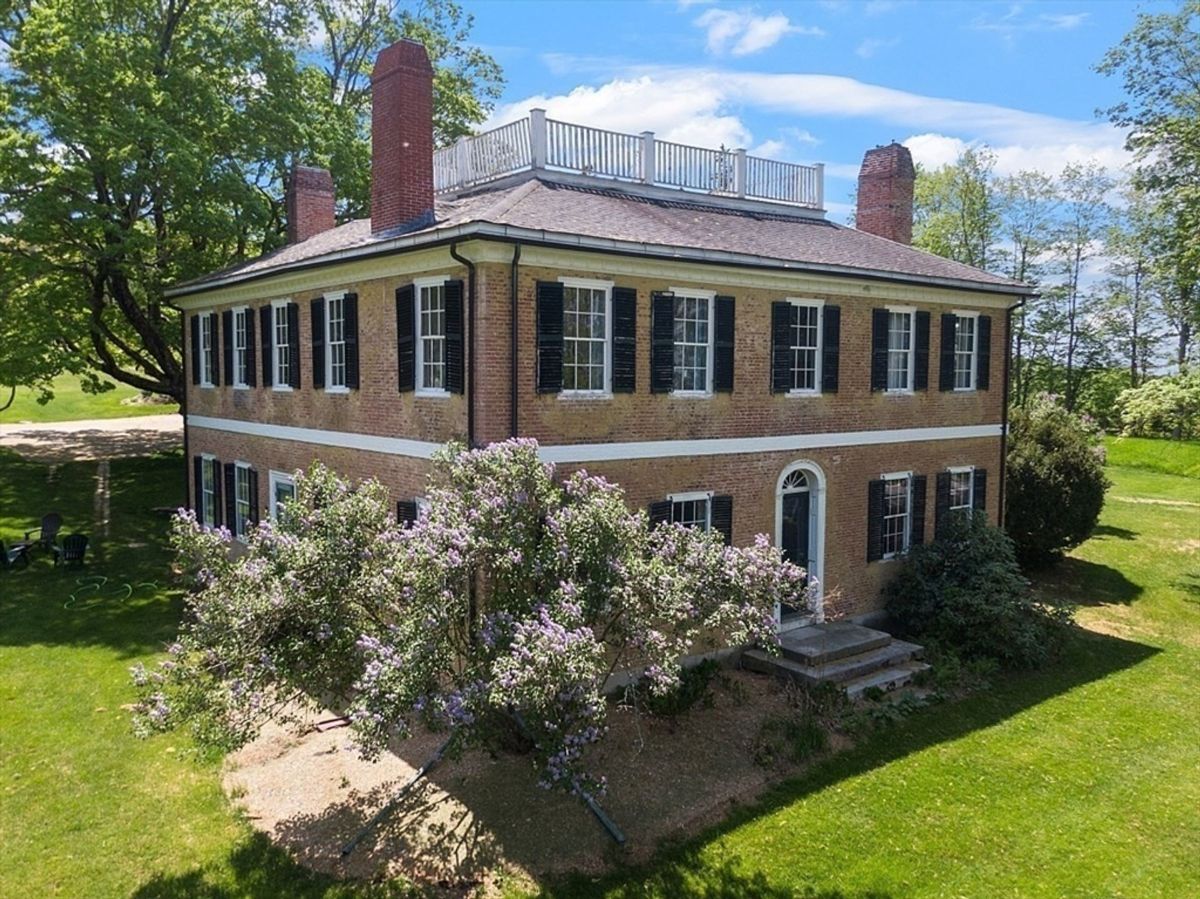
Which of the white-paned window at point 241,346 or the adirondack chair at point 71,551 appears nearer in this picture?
the white-paned window at point 241,346

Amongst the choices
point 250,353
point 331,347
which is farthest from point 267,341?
point 331,347

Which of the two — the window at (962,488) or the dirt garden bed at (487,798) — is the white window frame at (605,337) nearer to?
the dirt garden bed at (487,798)

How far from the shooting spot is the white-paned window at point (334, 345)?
15.0 meters

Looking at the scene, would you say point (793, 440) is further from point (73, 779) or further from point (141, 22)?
point (141, 22)

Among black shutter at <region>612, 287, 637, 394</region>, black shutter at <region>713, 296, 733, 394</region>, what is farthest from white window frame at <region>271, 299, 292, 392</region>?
black shutter at <region>713, 296, 733, 394</region>

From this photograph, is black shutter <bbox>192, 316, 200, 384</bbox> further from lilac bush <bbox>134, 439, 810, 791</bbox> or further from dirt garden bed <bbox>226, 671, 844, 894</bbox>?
lilac bush <bbox>134, 439, 810, 791</bbox>

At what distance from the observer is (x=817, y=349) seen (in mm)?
15555

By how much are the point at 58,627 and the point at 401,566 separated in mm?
11531

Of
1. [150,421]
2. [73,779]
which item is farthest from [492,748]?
[150,421]

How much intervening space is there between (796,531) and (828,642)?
2.15 meters

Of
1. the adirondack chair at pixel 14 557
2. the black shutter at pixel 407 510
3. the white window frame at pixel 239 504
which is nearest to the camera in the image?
the black shutter at pixel 407 510

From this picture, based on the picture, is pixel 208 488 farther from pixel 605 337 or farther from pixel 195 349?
pixel 605 337

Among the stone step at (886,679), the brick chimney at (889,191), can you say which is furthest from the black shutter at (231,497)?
the brick chimney at (889,191)

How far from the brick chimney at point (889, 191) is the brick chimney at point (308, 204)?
519 inches
